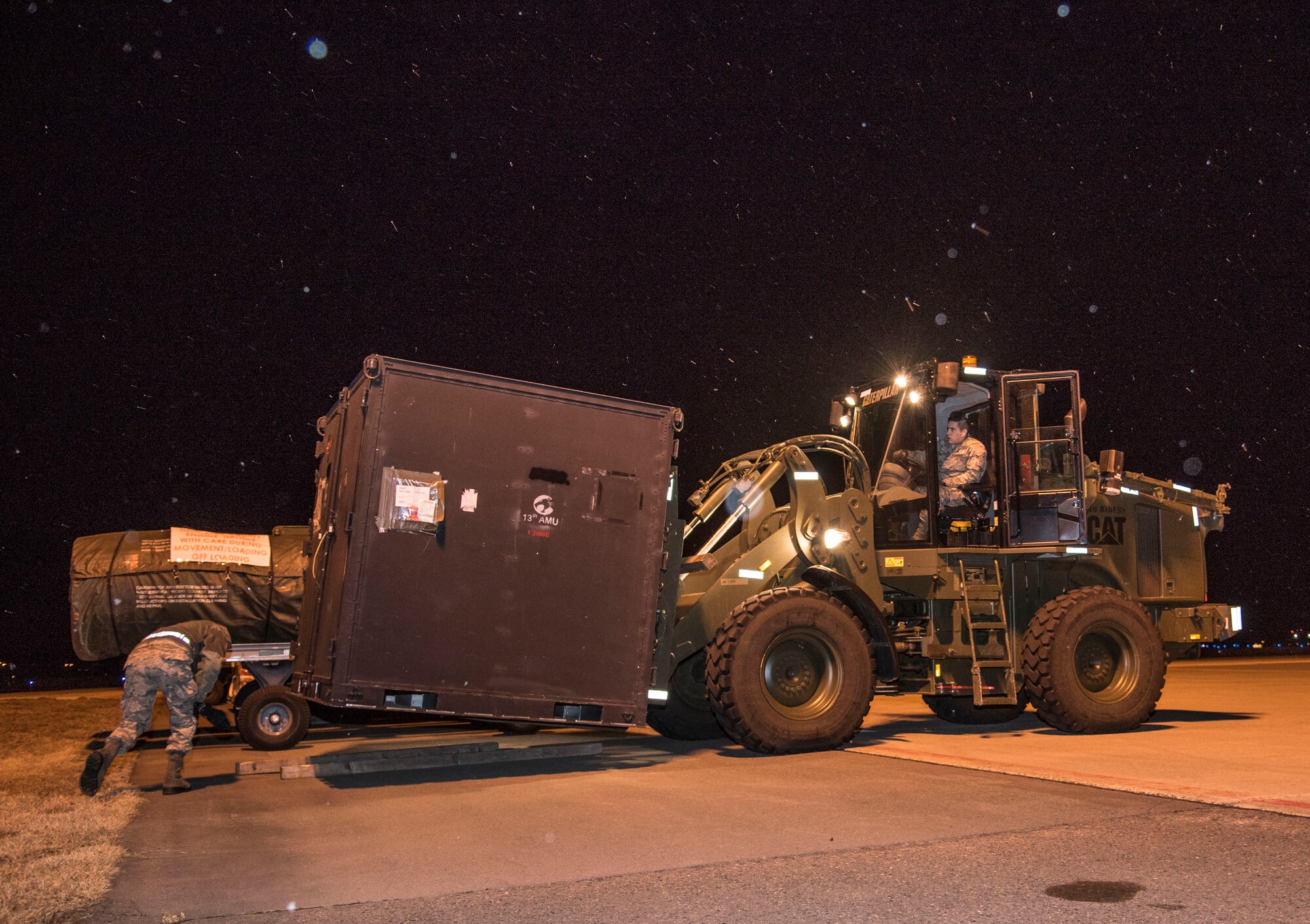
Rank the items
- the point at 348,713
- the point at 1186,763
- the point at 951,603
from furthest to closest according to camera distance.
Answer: the point at 348,713
the point at 951,603
the point at 1186,763

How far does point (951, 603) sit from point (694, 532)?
279cm

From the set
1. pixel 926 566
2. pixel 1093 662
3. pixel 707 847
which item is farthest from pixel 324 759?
pixel 1093 662

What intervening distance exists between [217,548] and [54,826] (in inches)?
247

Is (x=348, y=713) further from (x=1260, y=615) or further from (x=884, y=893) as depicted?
(x=1260, y=615)

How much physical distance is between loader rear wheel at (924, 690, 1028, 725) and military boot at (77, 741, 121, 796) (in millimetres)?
8648

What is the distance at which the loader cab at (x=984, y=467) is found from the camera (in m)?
11.5

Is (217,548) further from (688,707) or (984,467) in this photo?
(984,467)

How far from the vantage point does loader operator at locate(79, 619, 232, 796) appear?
29.4ft

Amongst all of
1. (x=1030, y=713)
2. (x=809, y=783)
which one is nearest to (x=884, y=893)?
(x=809, y=783)

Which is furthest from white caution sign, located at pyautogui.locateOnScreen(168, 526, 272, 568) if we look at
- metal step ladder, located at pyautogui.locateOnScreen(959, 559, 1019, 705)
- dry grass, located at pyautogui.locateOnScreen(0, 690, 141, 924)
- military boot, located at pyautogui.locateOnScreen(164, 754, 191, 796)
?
metal step ladder, located at pyautogui.locateOnScreen(959, 559, 1019, 705)

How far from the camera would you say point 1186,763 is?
9.00 meters

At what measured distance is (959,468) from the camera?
456 inches

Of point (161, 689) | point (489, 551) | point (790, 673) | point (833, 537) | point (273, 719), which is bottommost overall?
point (273, 719)

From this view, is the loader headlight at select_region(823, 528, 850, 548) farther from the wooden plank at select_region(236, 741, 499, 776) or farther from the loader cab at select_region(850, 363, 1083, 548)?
the wooden plank at select_region(236, 741, 499, 776)
